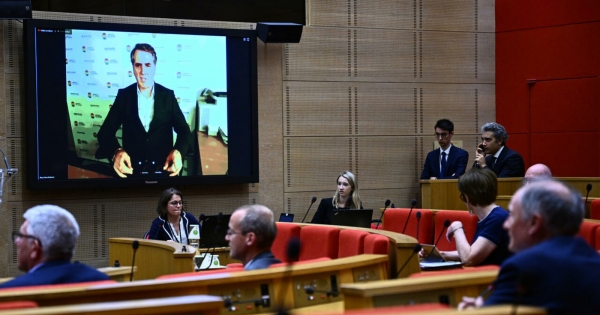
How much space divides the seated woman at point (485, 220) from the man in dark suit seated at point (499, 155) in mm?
3447

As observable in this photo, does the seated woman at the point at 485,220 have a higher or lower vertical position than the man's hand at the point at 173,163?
lower

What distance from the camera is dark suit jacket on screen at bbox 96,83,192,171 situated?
30.7 feet

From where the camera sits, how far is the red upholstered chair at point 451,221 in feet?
22.7

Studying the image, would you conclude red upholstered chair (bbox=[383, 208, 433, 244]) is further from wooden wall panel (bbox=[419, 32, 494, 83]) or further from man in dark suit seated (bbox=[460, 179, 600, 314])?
man in dark suit seated (bbox=[460, 179, 600, 314])

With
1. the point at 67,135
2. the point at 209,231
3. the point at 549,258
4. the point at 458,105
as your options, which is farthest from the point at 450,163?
the point at 549,258

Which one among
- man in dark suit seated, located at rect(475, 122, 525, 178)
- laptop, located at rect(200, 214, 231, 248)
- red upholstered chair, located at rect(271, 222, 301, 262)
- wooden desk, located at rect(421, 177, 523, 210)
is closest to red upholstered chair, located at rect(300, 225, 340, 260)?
red upholstered chair, located at rect(271, 222, 301, 262)

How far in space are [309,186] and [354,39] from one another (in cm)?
196

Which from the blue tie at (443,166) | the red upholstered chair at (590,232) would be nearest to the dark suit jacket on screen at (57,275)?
the red upholstered chair at (590,232)

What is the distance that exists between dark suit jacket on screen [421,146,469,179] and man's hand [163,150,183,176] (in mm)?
3016

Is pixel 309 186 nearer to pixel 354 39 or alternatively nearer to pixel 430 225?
pixel 354 39

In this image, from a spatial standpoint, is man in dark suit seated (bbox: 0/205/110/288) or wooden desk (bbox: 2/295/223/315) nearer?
wooden desk (bbox: 2/295/223/315)

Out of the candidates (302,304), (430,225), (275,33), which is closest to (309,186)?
(275,33)

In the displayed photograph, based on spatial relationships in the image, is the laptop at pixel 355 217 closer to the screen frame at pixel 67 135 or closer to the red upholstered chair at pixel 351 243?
the red upholstered chair at pixel 351 243

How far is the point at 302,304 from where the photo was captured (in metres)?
4.24
